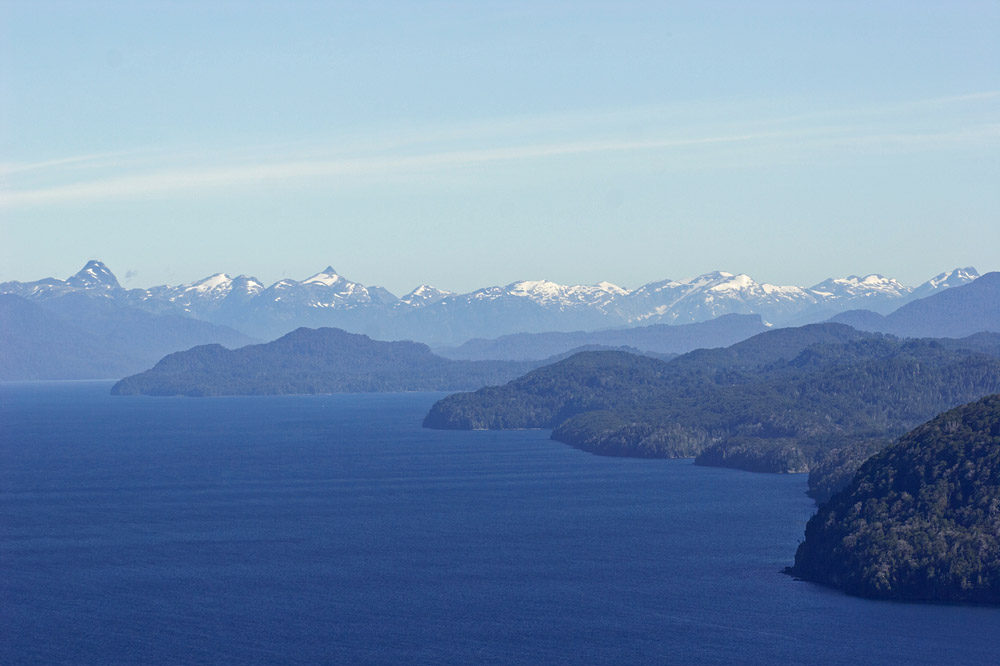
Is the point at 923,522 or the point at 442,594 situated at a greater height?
the point at 923,522

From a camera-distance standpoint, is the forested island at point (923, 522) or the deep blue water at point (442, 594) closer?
the deep blue water at point (442, 594)

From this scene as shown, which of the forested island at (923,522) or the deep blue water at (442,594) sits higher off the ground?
the forested island at (923,522)

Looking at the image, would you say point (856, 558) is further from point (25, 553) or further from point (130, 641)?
point (25, 553)

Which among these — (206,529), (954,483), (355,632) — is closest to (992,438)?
(954,483)

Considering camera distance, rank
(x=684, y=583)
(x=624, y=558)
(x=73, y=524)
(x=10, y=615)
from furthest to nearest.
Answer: (x=73, y=524)
(x=624, y=558)
(x=684, y=583)
(x=10, y=615)

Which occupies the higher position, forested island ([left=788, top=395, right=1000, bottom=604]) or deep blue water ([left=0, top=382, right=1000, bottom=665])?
forested island ([left=788, top=395, right=1000, bottom=604])

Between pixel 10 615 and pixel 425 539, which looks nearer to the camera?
pixel 10 615

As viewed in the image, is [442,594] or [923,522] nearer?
[442,594]

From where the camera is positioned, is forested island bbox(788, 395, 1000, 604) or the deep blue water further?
forested island bbox(788, 395, 1000, 604)
